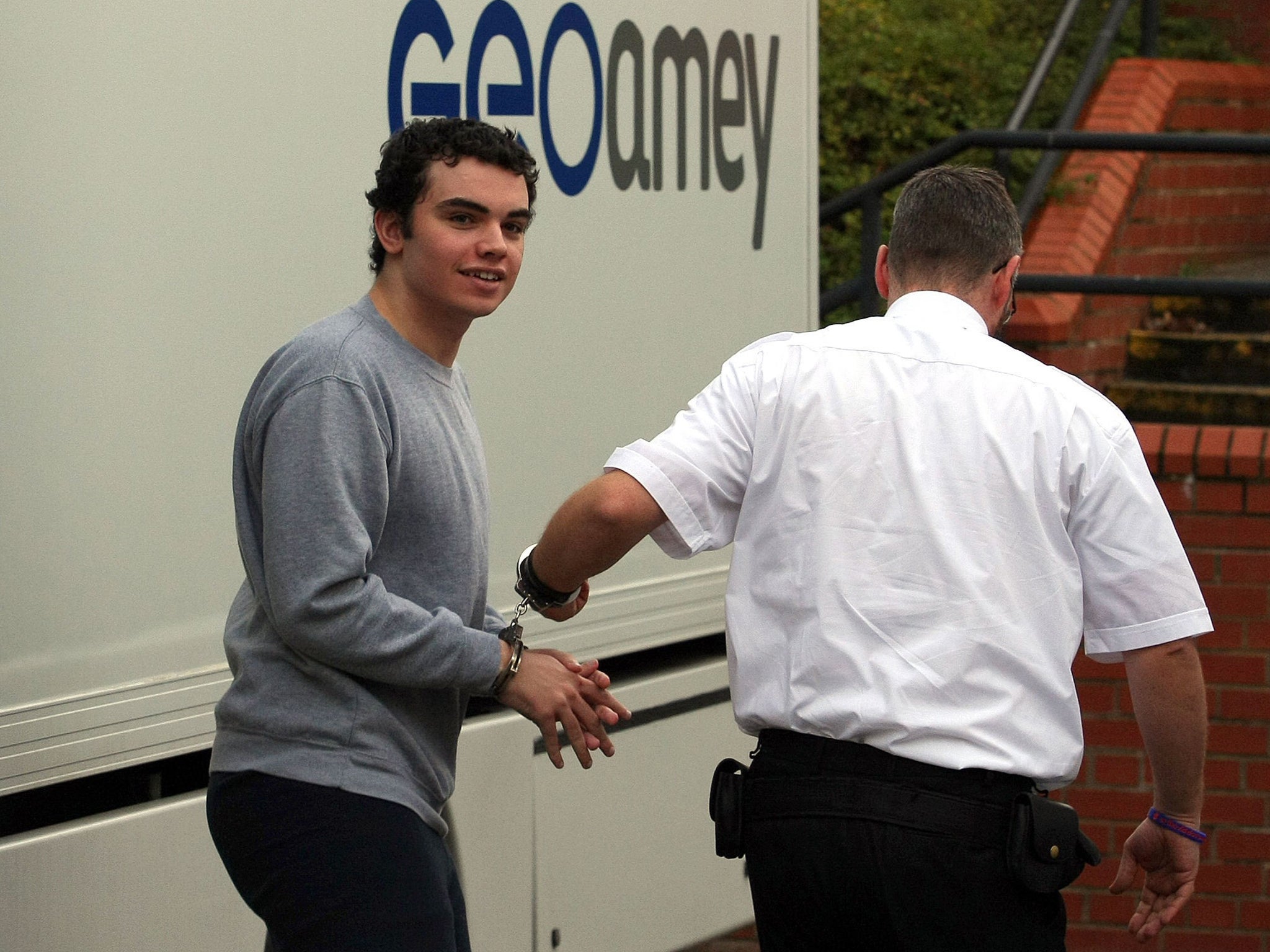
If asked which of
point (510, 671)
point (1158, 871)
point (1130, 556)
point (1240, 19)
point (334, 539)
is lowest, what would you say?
point (1158, 871)

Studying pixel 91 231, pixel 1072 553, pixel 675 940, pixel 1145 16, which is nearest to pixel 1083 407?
pixel 1072 553

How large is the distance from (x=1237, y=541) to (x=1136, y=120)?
8.75 feet

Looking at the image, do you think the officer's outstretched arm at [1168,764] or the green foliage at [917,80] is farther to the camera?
the green foliage at [917,80]

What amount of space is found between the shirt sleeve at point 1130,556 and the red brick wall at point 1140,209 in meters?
3.30

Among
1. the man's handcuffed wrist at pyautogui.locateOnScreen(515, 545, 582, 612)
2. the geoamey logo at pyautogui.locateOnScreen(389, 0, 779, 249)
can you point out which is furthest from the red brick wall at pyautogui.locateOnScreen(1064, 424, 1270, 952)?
the man's handcuffed wrist at pyautogui.locateOnScreen(515, 545, 582, 612)

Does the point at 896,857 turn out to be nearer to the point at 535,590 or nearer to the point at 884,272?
the point at 535,590

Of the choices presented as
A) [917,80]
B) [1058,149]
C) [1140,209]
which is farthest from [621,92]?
[917,80]

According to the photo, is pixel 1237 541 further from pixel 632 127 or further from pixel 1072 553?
pixel 1072 553

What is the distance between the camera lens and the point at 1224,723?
517cm

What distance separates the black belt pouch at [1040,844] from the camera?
241 cm

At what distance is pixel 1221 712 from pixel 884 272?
2.91m

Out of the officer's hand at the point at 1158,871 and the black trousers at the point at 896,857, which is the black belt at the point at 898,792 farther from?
the officer's hand at the point at 1158,871

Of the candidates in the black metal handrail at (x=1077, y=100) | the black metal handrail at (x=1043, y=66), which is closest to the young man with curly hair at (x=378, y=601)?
the black metal handrail at (x=1077, y=100)

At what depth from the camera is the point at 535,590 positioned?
8.79 feet
